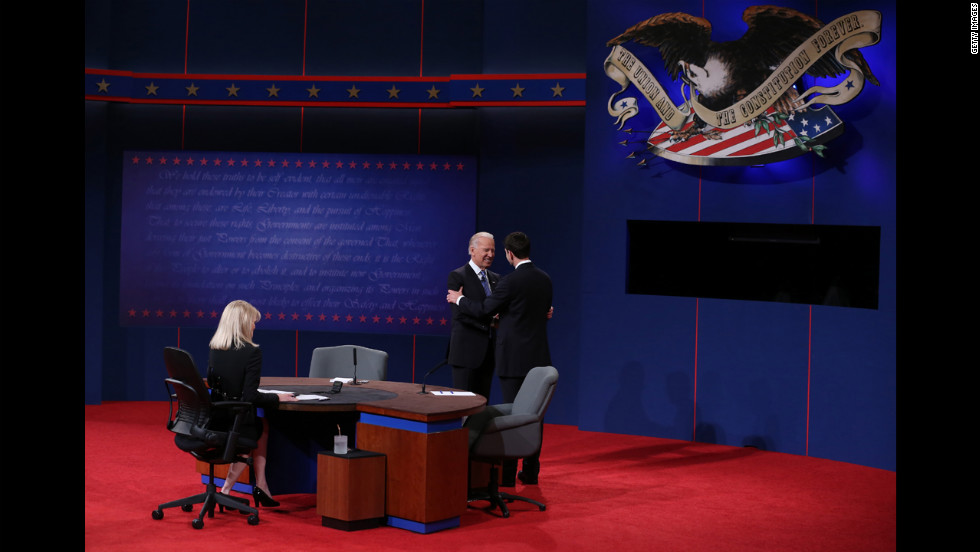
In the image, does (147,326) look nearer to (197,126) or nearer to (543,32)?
(197,126)

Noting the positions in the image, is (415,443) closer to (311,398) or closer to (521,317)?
(311,398)

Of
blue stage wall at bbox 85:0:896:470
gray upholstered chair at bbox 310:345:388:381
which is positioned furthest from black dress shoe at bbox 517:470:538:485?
blue stage wall at bbox 85:0:896:470

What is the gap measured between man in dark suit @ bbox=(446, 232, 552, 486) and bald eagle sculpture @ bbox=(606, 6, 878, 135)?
99.2 inches

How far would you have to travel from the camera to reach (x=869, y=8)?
7.36m

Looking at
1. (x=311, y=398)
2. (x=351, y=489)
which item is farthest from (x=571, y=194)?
(x=351, y=489)

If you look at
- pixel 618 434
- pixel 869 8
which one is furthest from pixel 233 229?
pixel 869 8

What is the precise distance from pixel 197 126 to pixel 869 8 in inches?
239

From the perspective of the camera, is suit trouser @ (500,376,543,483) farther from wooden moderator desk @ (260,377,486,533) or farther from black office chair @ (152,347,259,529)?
black office chair @ (152,347,259,529)

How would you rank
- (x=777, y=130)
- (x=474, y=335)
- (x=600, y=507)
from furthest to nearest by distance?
(x=777, y=130)
(x=474, y=335)
(x=600, y=507)

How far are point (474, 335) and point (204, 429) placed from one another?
6.66 ft

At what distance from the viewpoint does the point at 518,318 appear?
21.1 feet

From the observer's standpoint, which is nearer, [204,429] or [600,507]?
[204,429]

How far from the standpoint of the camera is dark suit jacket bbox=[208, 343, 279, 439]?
5359 mm

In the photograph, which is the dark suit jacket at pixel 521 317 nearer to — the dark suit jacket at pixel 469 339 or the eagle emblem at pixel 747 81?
the dark suit jacket at pixel 469 339
